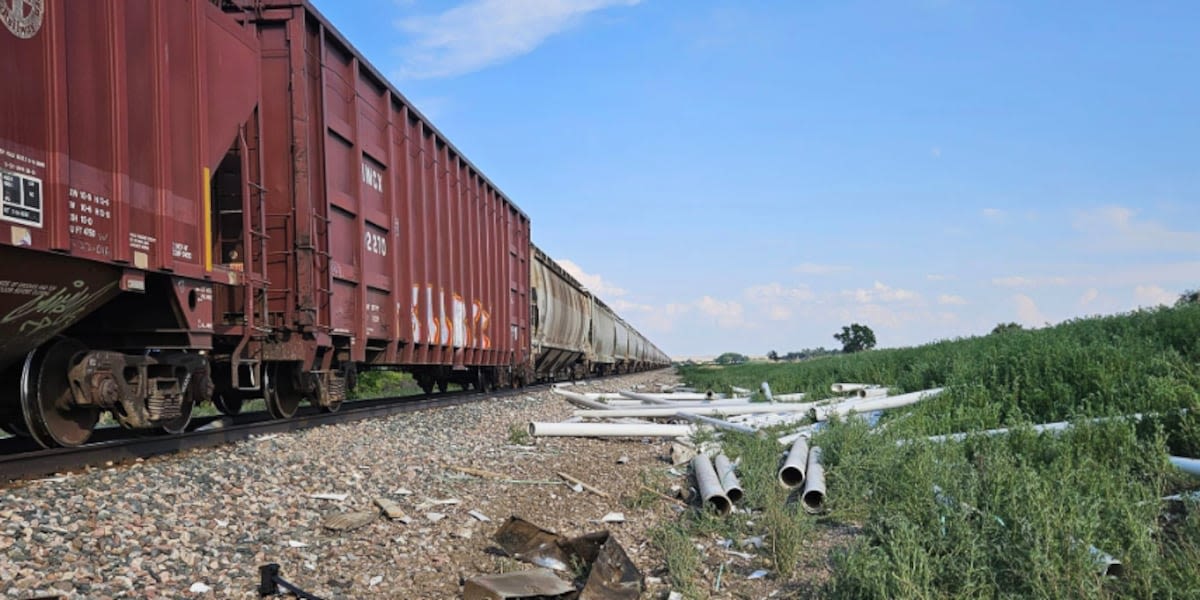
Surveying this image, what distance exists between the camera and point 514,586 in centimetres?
424

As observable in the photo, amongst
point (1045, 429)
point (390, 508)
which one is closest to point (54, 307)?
point (390, 508)

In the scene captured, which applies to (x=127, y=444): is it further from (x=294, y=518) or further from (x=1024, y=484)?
(x=1024, y=484)

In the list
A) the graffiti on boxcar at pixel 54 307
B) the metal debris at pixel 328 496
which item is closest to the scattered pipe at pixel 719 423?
the metal debris at pixel 328 496

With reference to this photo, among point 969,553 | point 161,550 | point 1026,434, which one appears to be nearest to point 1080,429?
point 1026,434

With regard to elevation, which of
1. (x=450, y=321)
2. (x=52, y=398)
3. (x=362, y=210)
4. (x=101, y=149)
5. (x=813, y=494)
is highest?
(x=362, y=210)

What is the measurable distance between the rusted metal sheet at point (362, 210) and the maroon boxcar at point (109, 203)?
49.2 inches

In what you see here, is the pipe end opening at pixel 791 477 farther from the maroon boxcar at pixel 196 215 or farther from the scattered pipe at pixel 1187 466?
the maroon boxcar at pixel 196 215

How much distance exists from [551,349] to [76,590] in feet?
68.9

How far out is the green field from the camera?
386cm

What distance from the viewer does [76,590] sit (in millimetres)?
3881

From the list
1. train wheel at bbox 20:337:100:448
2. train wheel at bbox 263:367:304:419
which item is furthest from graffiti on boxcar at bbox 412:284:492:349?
train wheel at bbox 20:337:100:448

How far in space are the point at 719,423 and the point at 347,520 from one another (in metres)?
5.26

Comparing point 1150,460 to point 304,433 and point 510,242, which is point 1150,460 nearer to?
point 304,433

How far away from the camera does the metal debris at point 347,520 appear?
17.9 ft
